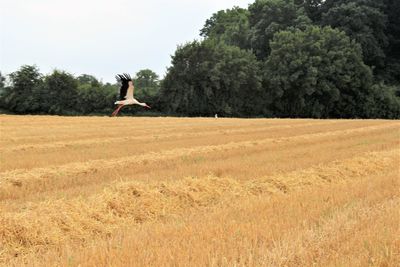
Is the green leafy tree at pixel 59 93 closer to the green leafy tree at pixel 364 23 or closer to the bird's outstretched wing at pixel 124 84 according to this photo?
the bird's outstretched wing at pixel 124 84

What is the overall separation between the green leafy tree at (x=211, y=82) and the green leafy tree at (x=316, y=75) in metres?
2.71

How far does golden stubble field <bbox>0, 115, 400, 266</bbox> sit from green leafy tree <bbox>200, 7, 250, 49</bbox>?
61055 mm

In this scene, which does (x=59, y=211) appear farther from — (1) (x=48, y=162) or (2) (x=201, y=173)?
Result: (1) (x=48, y=162)

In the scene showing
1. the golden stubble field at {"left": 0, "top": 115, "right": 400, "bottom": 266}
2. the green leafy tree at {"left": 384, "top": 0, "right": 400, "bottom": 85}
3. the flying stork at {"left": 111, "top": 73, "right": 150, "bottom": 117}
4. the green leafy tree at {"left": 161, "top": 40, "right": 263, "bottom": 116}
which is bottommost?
the golden stubble field at {"left": 0, "top": 115, "right": 400, "bottom": 266}

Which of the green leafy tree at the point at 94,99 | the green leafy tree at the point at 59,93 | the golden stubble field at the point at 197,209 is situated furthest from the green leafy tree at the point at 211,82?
the golden stubble field at the point at 197,209

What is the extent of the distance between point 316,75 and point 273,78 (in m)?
5.03

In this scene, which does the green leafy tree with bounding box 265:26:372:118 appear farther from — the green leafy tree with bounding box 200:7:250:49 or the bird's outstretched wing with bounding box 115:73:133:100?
the bird's outstretched wing with bounding box 115:73:133:100

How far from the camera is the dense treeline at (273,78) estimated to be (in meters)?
47.0

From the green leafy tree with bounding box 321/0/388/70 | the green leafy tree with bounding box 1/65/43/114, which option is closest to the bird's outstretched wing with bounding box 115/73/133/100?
the green leafy tree with bounding box 1/65/43/114

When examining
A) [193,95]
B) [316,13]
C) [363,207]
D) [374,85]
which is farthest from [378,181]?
[316,13]

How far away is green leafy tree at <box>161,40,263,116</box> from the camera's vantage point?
2122 inches

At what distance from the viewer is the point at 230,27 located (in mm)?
80312

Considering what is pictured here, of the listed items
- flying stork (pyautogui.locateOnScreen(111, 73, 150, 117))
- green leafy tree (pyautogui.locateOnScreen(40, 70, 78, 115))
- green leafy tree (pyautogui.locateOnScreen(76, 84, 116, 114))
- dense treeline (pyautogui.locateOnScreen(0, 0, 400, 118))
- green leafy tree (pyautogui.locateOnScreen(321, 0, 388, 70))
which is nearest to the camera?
Result: flying stork (pyautogui.locateOnScreen(111, 73, 150, 117))

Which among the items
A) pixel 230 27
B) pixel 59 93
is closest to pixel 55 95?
pixel 59 93
